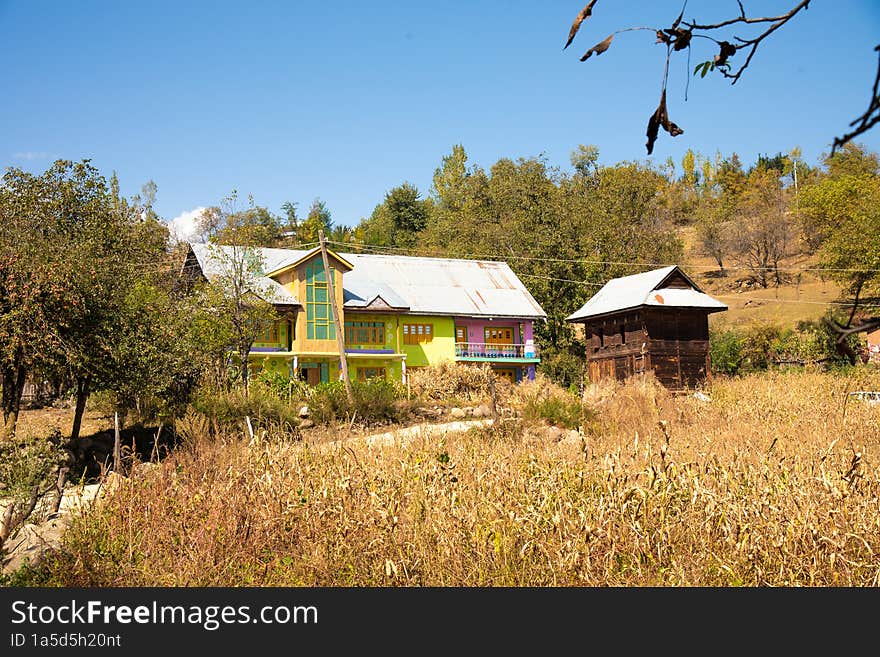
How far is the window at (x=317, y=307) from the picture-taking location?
32906 millimetres

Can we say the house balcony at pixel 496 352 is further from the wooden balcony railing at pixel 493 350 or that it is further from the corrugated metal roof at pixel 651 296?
the corrugated metal roof at pixel 651 296

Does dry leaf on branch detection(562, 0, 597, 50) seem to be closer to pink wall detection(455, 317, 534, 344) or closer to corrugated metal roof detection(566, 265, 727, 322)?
corrugated metal roof detection(566, 265, 727, 322)

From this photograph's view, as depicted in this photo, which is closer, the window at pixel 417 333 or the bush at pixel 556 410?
the bush at pixel 556 410

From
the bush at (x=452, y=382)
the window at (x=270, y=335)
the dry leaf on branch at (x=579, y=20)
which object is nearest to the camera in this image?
the dry leaf on branch at (x=579, y=20)

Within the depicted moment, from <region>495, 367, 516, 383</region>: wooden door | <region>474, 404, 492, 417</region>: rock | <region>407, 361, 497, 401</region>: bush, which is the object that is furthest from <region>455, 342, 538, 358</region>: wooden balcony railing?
<region>474, 404, 492, 417</region>: rock

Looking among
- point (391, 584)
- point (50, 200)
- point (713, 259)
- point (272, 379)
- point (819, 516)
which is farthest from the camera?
point (713, 259)

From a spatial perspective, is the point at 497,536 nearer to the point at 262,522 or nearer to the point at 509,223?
the point at 262,522

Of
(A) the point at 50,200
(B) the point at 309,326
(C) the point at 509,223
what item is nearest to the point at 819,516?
(B) the point at 309,326

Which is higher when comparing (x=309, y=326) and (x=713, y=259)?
(x=713, y=259)

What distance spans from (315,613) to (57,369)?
13.3 metres

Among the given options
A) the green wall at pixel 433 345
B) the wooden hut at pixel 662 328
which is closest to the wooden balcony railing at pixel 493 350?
the green wall at pixel 433 345

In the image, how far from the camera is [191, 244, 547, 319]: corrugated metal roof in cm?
3531

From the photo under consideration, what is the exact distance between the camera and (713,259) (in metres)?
74.0

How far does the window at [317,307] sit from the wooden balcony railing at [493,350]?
647 cm
